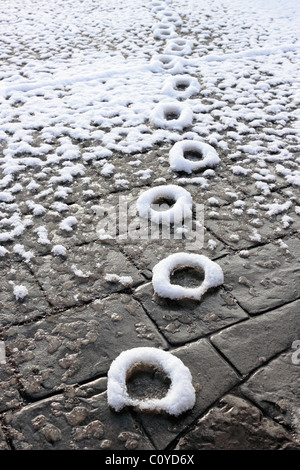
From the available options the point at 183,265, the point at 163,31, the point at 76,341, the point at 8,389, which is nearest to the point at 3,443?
the point at 8,389

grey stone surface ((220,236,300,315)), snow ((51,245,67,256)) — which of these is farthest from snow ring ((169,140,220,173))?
snow ((51,245,67,256))

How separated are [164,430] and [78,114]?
9.67ft

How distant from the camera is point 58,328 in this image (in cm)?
196

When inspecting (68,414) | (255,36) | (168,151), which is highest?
(255,36)

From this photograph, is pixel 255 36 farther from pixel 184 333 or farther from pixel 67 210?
pixel 184 333

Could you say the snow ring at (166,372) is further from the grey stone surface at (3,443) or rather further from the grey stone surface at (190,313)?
the grey stone surface at (3,443)

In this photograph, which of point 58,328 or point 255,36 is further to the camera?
point 255,36

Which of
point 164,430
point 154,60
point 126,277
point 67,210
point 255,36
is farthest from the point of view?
point 255,36

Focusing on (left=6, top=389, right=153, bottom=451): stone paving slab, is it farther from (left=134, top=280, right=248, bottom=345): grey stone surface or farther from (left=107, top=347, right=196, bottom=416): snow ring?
(left=134, top=280, right=248, bottom=345): grey stone surface

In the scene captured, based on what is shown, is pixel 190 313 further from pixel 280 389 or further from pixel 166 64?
pixel 166 64

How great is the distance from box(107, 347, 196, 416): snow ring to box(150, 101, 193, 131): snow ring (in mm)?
2277

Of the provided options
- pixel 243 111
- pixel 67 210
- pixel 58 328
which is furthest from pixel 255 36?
pixel 58 328

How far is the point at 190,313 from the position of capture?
204 centimetres

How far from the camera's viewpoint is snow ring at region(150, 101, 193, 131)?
355 cm
